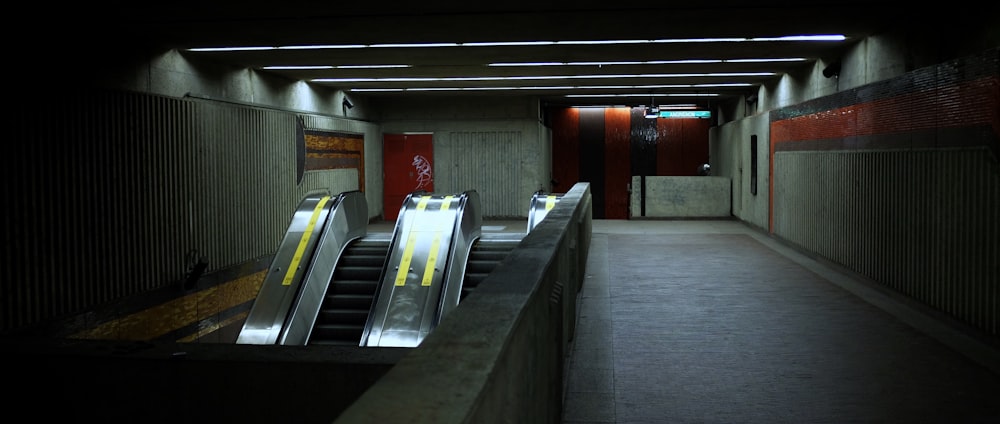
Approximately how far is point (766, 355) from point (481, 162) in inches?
533

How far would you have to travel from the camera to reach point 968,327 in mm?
6371

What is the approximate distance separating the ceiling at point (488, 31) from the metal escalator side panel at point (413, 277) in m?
2.24

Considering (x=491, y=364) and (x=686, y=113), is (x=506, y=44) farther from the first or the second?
(x=686, y=113)

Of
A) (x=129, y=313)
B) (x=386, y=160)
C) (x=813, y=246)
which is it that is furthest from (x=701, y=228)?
(x=129, y=313)

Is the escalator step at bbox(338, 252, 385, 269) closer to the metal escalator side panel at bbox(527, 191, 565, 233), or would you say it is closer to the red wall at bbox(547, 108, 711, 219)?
the metal escalator side panel at bbox(527, 191, 565, 233)

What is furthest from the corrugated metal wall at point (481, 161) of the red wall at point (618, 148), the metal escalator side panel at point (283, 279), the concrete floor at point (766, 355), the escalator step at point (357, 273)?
the concrete floor at point (766, 355)

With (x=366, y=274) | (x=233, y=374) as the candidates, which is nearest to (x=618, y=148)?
(x=366, y=274)

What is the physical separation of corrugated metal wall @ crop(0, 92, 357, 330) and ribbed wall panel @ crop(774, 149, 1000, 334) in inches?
312

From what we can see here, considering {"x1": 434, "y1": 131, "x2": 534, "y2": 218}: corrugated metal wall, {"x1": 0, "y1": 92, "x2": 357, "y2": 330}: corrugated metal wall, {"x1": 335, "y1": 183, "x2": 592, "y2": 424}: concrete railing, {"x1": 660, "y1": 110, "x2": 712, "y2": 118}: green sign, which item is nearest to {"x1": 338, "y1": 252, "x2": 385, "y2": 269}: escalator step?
{"x1": 0, "y1": 92, "x2": 357, "y2": 330}: corrugated metal wall

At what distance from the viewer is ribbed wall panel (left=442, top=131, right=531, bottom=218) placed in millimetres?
18828

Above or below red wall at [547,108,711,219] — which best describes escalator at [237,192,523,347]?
below

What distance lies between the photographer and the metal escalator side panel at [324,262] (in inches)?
355

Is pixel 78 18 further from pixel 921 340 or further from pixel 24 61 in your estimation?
pixel 921 340

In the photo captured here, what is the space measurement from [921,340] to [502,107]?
13.5 meters
